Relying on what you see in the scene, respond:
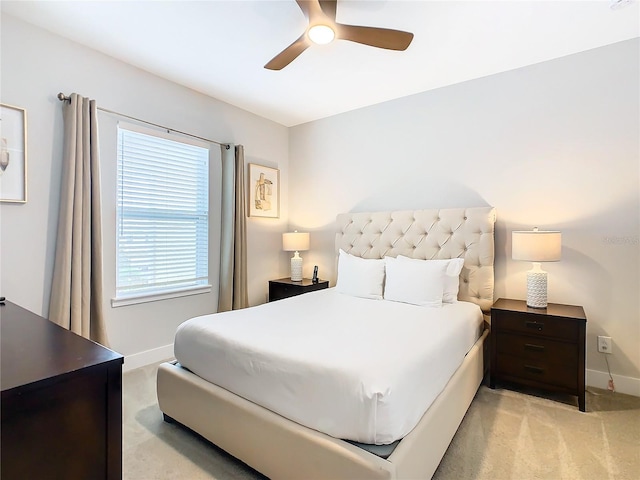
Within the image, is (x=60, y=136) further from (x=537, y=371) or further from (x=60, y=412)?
(x=537, y=371)

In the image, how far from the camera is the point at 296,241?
12.9ft

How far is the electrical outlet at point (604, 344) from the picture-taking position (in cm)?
249

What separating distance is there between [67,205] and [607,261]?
4.12 m

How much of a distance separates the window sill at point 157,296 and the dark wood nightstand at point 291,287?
2.58 ft

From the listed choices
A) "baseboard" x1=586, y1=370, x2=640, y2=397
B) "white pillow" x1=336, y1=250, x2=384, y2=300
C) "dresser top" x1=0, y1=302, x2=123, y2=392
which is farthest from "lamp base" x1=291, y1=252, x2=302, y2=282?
"baseboard" x1=586, y1=370, x2=640, y2=397

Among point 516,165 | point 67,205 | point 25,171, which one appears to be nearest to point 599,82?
point 516,165

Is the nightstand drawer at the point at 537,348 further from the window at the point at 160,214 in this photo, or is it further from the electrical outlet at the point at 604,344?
the window at the point at 160,214

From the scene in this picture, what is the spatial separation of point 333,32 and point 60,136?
2.16 meters

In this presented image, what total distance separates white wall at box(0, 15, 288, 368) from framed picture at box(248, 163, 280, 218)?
43cm

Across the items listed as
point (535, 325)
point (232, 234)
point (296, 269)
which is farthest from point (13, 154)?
point (535, 325)

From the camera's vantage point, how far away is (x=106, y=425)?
0.94 metres

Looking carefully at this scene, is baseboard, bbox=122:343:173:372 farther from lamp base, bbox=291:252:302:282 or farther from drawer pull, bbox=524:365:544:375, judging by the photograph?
drawer pull, bbox=524:365:544:375

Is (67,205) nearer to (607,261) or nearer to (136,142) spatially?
(136,142)

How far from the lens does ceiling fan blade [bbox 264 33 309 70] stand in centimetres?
200
